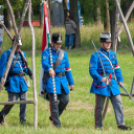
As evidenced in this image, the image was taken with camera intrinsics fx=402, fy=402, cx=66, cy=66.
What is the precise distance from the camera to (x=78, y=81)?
11531mm

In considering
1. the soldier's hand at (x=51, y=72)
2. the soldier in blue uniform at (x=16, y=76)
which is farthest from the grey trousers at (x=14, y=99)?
the soldier's hand at (x=51, y=72)

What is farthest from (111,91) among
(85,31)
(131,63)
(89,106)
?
(85,31)

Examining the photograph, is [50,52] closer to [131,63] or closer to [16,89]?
[16,89]

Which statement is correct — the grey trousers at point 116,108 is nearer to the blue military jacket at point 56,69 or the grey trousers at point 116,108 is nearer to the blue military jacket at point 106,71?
the blue military jacket at point 106,71

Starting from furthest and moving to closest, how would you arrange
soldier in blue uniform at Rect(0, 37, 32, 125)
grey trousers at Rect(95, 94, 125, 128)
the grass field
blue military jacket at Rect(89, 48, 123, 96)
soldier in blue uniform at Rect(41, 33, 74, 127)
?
soldier in blue uniform at Rect(0, 37, 32, 125) < soldier in blue uniform at Rect(41, 33, 74, 127) < grey trousers at Rect(95, 94, 125, 128) < blue military jacket at Rect(89, 48, 123, 96) < the grass field

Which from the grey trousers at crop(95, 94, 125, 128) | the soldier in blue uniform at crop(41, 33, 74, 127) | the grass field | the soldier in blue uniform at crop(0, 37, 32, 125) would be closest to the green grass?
the grass field

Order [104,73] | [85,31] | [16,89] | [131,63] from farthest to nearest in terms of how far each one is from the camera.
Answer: [85,31]
[131,63]
[16,89]
[104,73]

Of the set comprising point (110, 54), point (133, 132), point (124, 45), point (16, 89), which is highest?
point (110, 54)

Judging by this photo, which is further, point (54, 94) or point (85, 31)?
point (85, 31)

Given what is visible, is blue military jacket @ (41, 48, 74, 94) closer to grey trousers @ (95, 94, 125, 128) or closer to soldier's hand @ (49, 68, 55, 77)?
soldier's hand @ (49, 68, 55, 77)

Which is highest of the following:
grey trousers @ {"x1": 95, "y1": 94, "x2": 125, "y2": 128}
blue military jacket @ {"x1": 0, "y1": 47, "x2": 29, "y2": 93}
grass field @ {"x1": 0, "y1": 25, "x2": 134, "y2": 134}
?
blue military jacket @ {"x1": 0, "y1": 47, "x2": 29, "y2": 93}

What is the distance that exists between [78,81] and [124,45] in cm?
873

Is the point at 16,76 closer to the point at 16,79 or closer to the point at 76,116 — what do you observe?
the point at 16,79

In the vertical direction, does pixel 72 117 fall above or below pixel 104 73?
below
